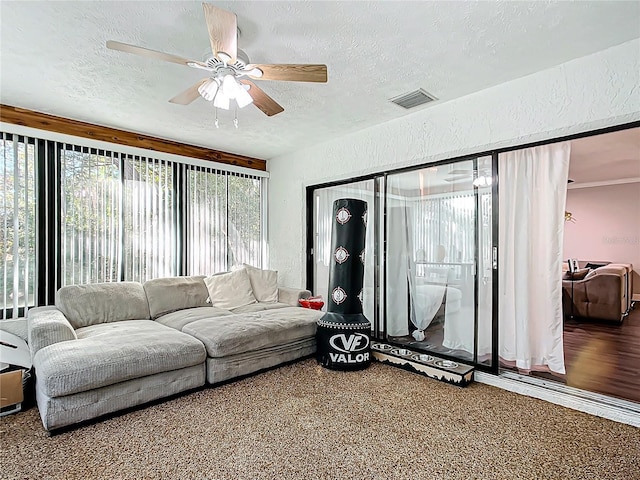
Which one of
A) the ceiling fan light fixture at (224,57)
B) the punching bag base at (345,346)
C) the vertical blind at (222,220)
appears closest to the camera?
the ceiling fan light fixture at (224,57)

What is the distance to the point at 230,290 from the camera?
4.35m

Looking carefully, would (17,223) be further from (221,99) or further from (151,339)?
(221,99)

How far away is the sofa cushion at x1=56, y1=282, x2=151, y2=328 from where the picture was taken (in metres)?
3.36

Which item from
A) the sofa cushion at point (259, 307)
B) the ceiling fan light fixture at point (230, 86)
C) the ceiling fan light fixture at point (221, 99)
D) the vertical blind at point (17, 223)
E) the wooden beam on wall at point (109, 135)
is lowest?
the sofa cushion at point (259, 307)

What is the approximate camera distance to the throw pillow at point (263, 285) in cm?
457

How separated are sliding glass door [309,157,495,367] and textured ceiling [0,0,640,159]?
0.79 m

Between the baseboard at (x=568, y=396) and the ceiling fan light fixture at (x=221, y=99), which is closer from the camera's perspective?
the ceiling fan light fixture at (x=221, y=99)

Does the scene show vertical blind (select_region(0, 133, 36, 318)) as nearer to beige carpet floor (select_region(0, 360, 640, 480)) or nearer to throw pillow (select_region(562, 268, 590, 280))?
beige carpet floor (select_region(0, 360, 640, 480))

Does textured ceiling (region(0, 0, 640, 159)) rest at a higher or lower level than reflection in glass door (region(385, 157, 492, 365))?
higher

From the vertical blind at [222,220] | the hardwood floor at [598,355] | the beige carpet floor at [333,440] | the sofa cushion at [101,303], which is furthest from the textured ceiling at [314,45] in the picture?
the beige carpet floor at [333,440]

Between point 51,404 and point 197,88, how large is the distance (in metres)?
2.17

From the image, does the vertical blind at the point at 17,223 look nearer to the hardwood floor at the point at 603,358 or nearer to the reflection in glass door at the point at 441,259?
the reflection in glass door at the point at 441,259

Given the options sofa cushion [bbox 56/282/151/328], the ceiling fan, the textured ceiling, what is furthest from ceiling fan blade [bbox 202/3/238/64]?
sofa cushion [bbox 56/282/151/328]

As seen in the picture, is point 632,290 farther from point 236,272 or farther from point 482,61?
point 236,272
